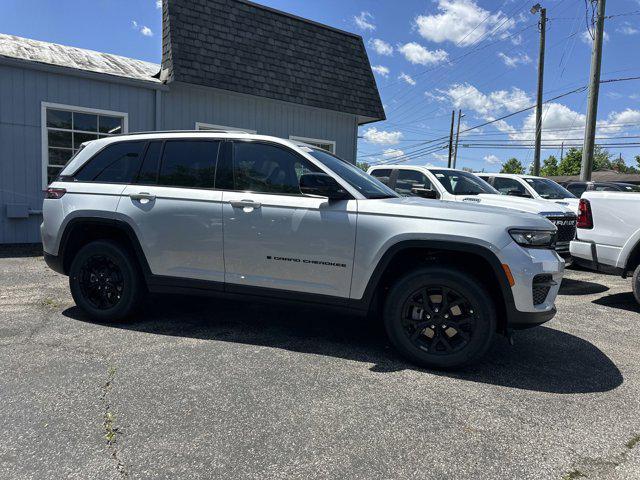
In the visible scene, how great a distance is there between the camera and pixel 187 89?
10414 millimetres

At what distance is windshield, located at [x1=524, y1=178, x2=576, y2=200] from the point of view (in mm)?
10625

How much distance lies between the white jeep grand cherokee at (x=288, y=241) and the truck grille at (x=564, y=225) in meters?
4.38

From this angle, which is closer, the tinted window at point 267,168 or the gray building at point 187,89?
the tinted window at point 267,168

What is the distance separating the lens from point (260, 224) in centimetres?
400

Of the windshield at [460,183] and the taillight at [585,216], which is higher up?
the windshield at [460,183]

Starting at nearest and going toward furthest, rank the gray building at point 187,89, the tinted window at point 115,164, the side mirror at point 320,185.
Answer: the side mirror at point 320,185 → the tinted window at point 115,164 → the gray building at point 187,89

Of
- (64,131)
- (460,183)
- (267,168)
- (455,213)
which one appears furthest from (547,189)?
(64,131)

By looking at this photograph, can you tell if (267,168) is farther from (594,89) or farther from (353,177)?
(594,89)

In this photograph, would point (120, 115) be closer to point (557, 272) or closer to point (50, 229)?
point (50, 229)

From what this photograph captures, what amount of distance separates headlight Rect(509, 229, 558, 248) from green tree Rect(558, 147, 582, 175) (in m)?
64.2

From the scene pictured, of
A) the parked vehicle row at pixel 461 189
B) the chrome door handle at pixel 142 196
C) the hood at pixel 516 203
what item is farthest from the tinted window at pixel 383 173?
the chrome door handle at pixel 142 196

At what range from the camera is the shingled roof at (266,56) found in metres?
10.0

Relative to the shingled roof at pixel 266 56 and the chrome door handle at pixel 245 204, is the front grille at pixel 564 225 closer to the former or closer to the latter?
the chrome door handle at pixel 245 204

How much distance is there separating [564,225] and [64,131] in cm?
947
